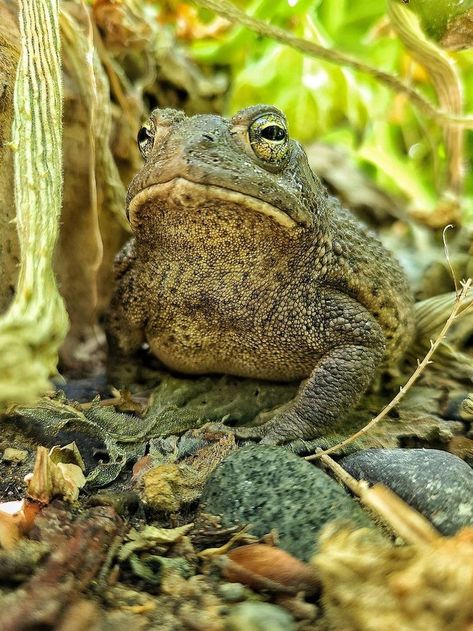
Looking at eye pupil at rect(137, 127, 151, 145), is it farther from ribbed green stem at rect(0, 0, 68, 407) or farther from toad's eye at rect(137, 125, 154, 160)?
ribbed green stem at rect(0, 0, 68, 407)

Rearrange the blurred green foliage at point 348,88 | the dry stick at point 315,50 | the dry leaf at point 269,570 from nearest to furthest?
the dry leaf at point 269,570 < the dry stick at point 315,50 < the blurred green foliage at point 348,88

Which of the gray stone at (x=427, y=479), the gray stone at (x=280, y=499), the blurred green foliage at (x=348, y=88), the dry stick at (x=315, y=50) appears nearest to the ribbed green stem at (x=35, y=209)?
the gray stone at (x=280, y=499)

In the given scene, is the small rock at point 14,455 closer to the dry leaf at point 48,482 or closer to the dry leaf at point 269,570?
the dry leaf at point 48,482

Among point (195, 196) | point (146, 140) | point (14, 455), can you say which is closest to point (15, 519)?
point (14, 455)

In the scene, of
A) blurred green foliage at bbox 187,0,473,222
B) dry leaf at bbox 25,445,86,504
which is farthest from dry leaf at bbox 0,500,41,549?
blurred green foliage at bbox 187,0,473,222

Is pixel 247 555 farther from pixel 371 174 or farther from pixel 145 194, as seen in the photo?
pixel 371 174

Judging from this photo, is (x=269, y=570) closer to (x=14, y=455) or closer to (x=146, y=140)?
(x=14, y=455)

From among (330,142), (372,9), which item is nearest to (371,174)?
(330,142)
